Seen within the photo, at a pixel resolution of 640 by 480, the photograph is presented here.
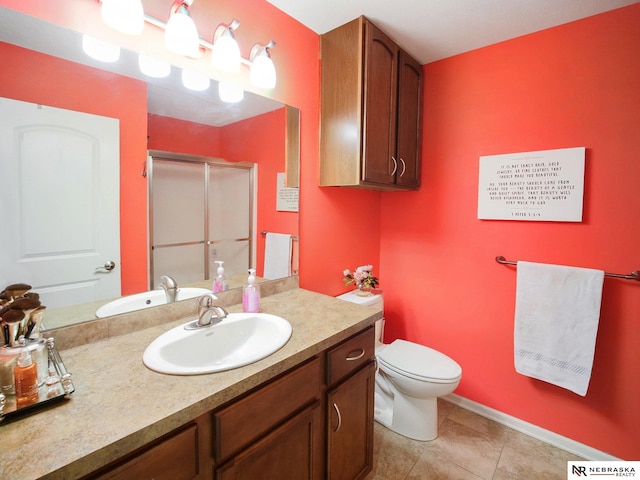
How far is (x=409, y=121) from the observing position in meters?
2.03

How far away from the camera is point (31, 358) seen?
0.72 m

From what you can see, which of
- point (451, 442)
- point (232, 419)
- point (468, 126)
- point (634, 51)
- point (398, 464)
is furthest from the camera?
point (468, 126)

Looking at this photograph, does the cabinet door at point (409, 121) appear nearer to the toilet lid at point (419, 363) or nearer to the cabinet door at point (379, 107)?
the cabinet door at point (379, 107)

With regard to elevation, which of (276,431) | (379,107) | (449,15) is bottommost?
(276,431)

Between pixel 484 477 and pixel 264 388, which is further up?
pixel 264 388

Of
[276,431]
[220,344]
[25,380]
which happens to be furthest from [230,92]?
[276,431]

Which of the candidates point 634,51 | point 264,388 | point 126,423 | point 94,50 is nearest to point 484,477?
point 264,388

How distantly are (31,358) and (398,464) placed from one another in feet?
5.57

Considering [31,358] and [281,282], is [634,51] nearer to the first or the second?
[281,282]

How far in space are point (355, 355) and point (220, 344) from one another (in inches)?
21.6

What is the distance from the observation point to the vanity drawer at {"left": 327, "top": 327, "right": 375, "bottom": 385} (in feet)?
3.81

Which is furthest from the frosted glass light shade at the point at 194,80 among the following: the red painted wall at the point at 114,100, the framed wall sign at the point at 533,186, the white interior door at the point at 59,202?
the framed wall sign at the point at 533,186

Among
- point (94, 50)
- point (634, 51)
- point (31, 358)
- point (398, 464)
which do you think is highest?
point (634, 51)

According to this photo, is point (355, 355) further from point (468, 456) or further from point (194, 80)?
point (194, 80)
